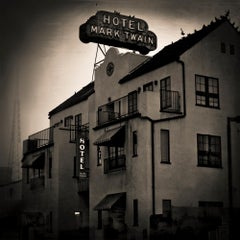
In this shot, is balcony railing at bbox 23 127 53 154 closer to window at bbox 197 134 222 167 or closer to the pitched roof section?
the pitched roof section

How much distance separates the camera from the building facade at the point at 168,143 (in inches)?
935

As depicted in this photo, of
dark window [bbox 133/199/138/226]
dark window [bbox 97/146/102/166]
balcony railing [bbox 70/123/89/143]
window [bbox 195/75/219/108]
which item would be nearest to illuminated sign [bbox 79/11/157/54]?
window [bbox 195/75/219/108]

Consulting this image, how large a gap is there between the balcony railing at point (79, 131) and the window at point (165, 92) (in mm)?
5320

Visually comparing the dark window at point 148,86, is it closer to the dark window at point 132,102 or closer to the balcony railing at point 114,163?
the dark window at point 132,102

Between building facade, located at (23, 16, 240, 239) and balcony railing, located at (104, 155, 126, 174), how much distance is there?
41 mm

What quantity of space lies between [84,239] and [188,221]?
547cm

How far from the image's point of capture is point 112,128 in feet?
86.9

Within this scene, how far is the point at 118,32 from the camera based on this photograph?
28.7 meters

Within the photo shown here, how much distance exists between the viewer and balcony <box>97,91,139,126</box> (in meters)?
26.6

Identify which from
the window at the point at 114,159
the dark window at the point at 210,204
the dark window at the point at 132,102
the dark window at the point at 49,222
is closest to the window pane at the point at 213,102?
the dark window at the point at 132,102

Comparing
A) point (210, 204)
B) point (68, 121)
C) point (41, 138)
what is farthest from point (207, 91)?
point (68, 121)

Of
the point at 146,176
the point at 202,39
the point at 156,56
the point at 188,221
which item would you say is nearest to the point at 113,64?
the point at 156,56

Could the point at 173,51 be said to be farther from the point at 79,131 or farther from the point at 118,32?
the point at 79,131

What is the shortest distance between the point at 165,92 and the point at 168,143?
2.02 m
